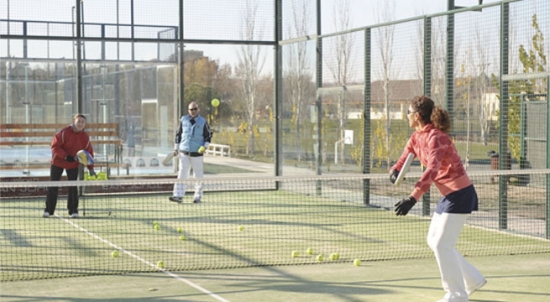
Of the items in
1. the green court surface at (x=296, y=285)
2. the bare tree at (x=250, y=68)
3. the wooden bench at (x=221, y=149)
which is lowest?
the green court surface at (x=296, y=285)

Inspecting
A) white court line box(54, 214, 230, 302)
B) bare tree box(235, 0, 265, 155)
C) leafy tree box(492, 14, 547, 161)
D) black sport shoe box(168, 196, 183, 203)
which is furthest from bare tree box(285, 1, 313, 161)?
white court line box(54, 214, 230, 302)

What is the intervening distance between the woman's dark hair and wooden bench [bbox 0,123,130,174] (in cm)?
1106

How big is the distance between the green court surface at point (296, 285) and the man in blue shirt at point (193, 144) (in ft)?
22.7

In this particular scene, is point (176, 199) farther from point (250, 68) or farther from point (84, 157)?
point (250, 68)

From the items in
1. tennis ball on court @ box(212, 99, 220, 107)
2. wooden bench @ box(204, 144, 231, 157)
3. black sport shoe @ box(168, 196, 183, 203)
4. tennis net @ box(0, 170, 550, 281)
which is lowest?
tennis net @ box(0, 170, 550, 281)

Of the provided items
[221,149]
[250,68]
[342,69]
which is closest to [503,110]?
[342,69]

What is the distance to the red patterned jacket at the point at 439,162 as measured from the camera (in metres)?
6.96

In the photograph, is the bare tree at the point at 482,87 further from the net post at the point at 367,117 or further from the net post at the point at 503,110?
the net post at the point at 503,110

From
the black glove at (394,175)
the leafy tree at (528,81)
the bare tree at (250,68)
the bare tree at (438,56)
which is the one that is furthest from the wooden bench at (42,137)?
the black glove at (394,175)

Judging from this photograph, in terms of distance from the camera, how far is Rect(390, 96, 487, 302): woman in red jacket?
7.02m

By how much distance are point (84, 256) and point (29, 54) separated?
28.7 ft

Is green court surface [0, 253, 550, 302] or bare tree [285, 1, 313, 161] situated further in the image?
bare tree [285, 1, 313, 161]

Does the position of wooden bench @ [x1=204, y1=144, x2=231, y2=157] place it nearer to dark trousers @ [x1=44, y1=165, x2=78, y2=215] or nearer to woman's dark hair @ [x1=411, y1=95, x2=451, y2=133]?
dark trousers @ [x1=44, y1=165, x2=78, y2=215]

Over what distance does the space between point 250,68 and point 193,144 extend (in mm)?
3667
